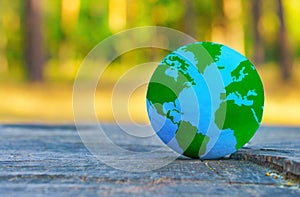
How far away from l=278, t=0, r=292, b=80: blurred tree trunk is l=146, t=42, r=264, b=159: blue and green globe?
676 inches

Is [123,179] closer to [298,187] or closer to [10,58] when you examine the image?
[298,187]

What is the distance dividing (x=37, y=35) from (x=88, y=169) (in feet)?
49.9

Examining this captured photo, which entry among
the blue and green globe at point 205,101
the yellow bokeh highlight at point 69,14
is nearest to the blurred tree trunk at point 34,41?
the yellow bokeh highlight at point 69,14

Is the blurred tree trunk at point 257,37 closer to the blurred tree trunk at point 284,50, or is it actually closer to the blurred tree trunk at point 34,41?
the blurred tree trunk at point 284,50

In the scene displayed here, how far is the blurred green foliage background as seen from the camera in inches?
653

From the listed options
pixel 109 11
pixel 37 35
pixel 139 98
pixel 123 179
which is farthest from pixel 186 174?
pixel 109 11

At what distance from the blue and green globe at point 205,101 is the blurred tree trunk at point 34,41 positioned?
14.3m

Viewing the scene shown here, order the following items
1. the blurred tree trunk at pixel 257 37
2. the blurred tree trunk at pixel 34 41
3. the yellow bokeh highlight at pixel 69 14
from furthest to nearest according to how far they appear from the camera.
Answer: the yellow bokeh highlight at pixel 69 14 < the blurred tree trunk at pixel 257 37 < the blurred tree trunk at pixel 34 41

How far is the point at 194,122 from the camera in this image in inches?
135

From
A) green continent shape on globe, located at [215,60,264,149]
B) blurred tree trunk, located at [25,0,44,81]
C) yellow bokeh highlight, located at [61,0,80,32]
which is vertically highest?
yellow bokeh highlight, located at [61,0,80,32]

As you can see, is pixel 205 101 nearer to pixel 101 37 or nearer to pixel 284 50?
pixel 284 50

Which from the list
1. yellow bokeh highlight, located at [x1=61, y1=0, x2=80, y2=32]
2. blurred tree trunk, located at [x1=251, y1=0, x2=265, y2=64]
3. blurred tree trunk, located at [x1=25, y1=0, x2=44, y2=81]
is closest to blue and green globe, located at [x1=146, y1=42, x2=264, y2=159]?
blurred tree trunk, located at [x1=25, y1=0, x2=44, y2=81]

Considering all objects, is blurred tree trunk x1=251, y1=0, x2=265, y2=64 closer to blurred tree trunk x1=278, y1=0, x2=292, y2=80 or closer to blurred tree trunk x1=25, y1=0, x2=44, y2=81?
blurred tree trunk x1=278, y1=0, x2=292, y2=80

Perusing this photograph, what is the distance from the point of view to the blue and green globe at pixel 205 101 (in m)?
3.44
